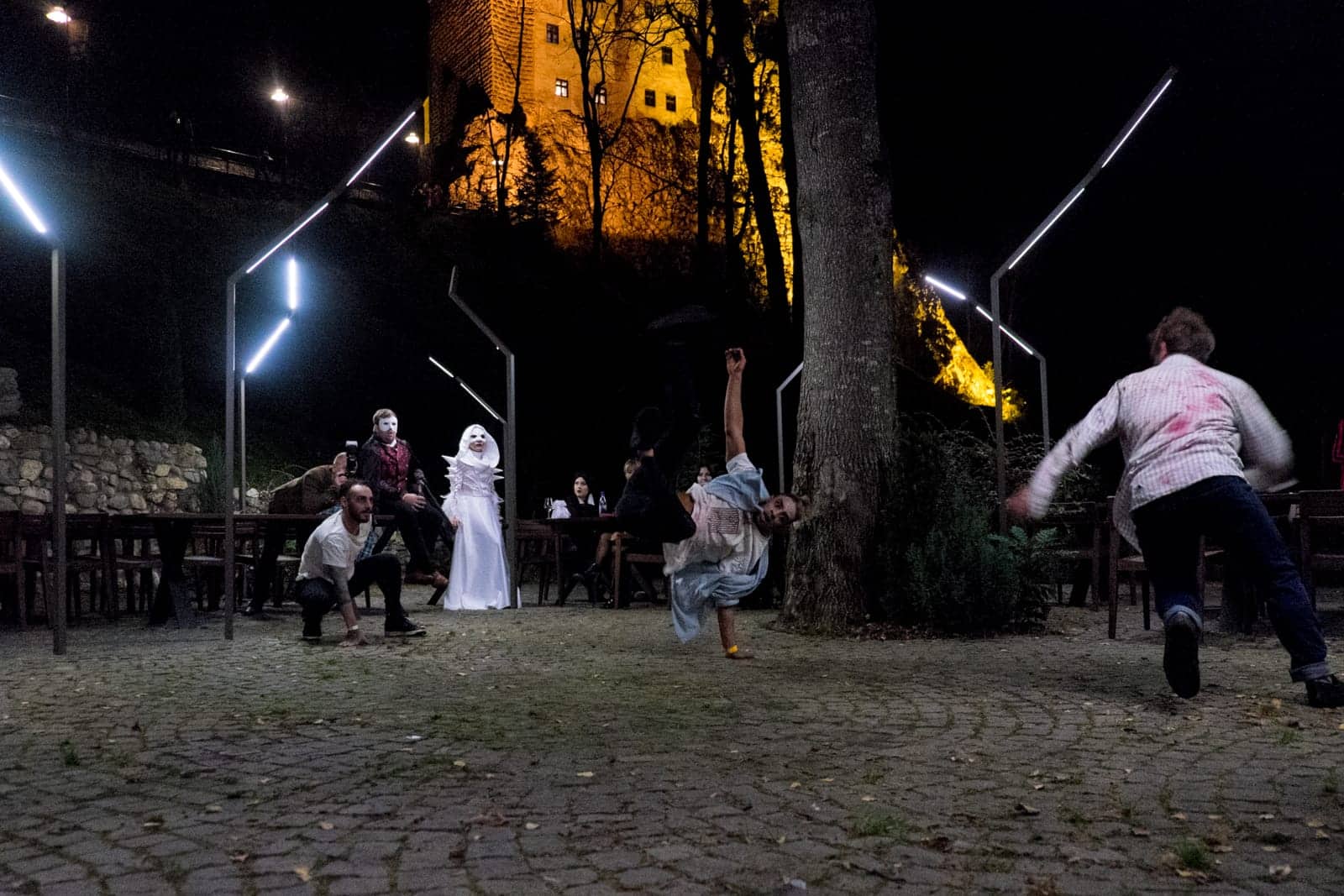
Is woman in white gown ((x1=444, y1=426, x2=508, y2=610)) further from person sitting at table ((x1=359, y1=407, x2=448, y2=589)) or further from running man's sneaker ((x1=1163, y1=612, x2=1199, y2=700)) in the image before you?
running man's sneaker ((x1=1163, y1=612, x2=1199, y2=700))

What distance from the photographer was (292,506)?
1205 centimetres

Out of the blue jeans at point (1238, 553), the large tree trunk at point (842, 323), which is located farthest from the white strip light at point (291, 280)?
the blue jeans at point (1238, 553)

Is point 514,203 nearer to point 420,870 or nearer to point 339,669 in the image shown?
point 339,669

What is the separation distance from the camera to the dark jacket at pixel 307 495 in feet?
39.1

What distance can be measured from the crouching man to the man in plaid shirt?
523 centimetres

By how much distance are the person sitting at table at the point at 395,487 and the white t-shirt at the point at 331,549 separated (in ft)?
7.02

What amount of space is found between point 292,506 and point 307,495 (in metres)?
0.27

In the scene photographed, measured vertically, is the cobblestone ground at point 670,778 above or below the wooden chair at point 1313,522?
below

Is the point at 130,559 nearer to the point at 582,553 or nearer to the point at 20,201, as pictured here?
the point at 20,201

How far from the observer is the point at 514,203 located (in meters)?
43.2

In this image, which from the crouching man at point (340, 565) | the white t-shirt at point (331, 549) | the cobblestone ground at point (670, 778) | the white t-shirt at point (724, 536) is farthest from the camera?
the white t-shirt at point (331, 549)

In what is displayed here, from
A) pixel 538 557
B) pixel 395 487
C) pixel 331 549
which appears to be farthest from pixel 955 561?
pixel 538 557

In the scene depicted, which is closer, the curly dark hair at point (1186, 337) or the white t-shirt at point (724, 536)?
the curly dark hair at point (1186, 337)

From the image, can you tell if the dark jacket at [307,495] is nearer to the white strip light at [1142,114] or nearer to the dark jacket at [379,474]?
the dark jacket at [379,474]
